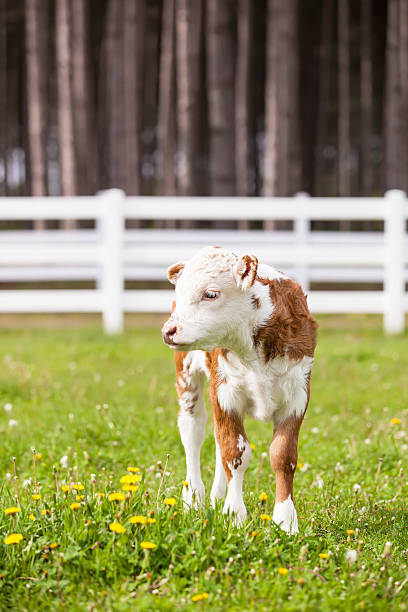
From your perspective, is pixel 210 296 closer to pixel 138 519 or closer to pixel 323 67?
pixel 138 519

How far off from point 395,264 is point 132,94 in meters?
9.43

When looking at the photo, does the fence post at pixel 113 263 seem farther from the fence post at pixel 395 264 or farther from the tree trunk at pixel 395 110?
the tree trunk at pixel 395 110

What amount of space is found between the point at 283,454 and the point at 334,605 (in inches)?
24.9

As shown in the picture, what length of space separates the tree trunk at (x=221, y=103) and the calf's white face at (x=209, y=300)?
428 inches

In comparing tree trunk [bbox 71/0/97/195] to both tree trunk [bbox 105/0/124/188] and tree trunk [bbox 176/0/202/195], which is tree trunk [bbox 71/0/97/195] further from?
tree trunk [bbox 176/0/202/195]

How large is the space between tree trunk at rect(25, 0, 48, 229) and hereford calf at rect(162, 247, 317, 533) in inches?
568

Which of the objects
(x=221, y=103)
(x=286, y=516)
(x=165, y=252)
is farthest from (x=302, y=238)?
(x=286, y=516)

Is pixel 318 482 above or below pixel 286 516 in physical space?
below

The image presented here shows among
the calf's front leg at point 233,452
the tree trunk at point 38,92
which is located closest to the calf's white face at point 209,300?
the calf's front leg at point 233,452

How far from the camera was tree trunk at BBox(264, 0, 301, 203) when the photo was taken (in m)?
14.3

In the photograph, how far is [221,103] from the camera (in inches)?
543

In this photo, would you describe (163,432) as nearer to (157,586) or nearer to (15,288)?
(157,586)

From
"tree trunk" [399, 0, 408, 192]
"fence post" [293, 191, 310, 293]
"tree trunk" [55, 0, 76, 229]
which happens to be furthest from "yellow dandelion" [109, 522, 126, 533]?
"tree trunk" [399, 0, 408, 192]

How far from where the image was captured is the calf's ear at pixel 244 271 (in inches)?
108
